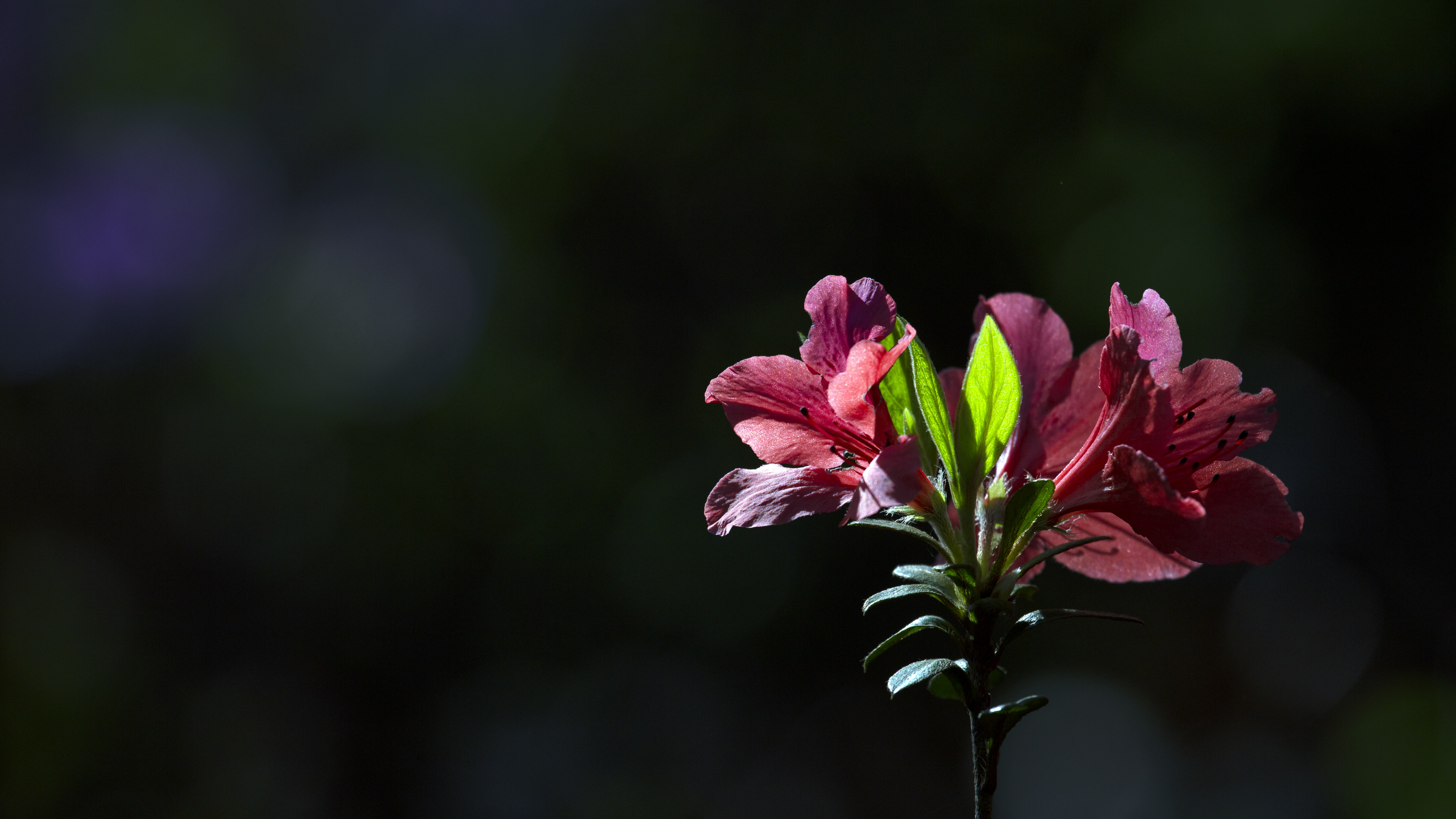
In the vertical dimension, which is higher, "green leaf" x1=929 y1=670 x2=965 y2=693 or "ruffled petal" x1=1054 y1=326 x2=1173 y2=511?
"ruffled petal" x1=1054 y1=326 x2=1173 y2=511

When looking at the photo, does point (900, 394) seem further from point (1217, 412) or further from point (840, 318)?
point (1217, 412)

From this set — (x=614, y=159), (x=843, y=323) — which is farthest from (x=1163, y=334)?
(x=614, y=159)

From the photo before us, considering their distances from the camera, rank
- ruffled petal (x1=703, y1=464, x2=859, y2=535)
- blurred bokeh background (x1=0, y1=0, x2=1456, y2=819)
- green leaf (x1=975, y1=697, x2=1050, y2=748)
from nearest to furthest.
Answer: green leaf (x1=975, y1=697, x2=1050, y2=748), ruffled petal (x1=703, y1=464, x2=859, y2=535), blurred bokeh background (x1=0, y1=0, x2=1456, y2=819)

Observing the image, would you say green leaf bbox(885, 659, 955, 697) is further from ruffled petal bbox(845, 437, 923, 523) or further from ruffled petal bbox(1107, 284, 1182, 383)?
ruffled petal bbox(1107, 284, 1182, 383)

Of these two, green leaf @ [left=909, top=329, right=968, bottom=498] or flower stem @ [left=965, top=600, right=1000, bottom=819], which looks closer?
flower stem @ [left=965, top=600, right=1000, bottom=819]

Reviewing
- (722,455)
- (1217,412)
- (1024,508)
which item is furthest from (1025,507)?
(722,455)

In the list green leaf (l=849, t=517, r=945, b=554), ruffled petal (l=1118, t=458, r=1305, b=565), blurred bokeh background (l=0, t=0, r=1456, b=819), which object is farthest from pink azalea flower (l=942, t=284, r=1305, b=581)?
blurred bokeh background (l=0, t=0, r=1456, b=819)
